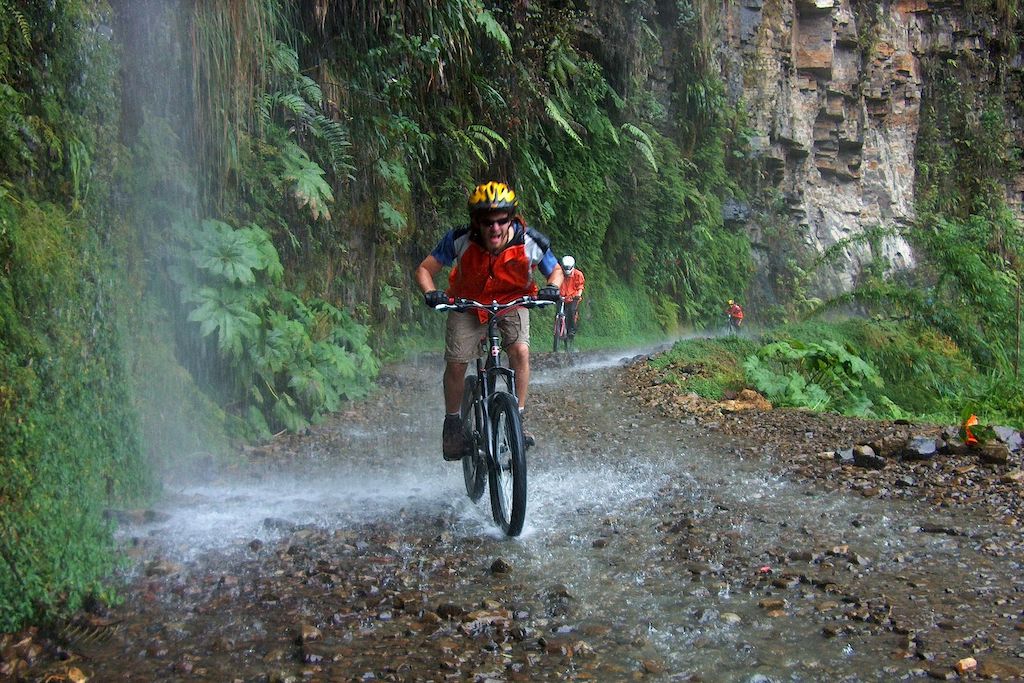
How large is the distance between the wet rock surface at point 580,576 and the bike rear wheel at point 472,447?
16 cm

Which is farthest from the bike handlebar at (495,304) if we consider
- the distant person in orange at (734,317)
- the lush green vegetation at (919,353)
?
the distant person in orange at (734,317)

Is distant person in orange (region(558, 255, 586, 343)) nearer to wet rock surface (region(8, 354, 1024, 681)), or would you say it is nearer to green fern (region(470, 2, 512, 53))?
green fern (region(470, 2, 512, 53))

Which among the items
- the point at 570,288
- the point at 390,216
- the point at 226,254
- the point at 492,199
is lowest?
the point at 570,288

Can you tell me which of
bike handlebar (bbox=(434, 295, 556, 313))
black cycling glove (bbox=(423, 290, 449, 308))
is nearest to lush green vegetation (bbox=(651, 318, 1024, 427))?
bike handlebar (bbox=(434, 295, 556, 313))

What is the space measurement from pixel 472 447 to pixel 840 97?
2944cm

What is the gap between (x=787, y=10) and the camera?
2880 cm

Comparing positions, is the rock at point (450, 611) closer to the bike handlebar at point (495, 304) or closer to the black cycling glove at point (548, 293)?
the bike handlebar at point (495, 304)

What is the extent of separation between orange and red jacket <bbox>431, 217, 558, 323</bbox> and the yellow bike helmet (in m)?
0.29

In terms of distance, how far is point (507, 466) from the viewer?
5.25 m

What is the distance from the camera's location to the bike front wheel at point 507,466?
4.89m

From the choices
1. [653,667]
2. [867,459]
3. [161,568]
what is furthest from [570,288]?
[653,667]

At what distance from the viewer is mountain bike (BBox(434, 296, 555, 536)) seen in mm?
4977

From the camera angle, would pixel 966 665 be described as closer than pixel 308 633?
Yes

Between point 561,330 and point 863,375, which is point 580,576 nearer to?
point 863,375
